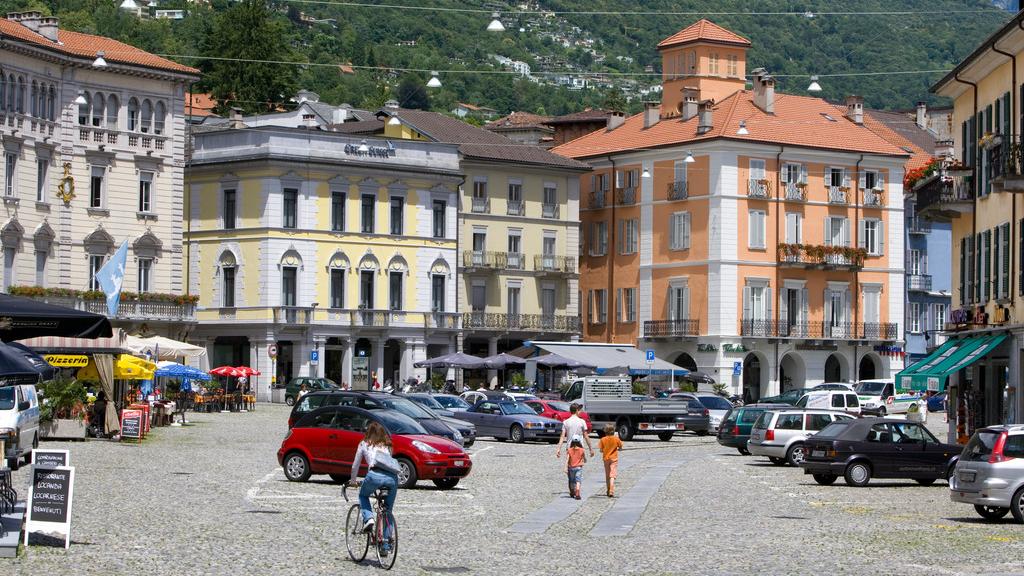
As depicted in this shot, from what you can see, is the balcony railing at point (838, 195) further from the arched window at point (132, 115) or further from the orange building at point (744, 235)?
the arched window at point (132, 115)

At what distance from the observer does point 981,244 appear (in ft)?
155

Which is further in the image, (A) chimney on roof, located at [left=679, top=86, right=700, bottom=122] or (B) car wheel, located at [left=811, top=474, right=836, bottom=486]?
(A) chimney on roof, located at [left=679, top=86, right=700, bottom=122]

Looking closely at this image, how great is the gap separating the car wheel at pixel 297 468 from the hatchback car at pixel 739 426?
17770mm

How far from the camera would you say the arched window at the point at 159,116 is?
261 ft

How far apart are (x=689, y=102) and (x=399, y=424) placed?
6150 cm

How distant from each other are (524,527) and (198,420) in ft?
128

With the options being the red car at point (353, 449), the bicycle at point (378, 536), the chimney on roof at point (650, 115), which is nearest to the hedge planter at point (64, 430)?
the red car at point (353, 449)

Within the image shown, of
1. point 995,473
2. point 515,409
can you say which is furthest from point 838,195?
point 995,473

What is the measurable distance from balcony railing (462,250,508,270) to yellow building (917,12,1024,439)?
133ft

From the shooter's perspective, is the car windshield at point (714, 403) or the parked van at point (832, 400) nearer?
the car windshield at point (714, 403)

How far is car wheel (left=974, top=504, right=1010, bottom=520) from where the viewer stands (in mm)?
28656

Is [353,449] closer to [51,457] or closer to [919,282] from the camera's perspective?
[51,457]

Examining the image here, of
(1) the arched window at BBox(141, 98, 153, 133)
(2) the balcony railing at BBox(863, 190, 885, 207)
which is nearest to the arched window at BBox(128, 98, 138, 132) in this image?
(1) the arched window at BBox(141, 98, 153, 133)

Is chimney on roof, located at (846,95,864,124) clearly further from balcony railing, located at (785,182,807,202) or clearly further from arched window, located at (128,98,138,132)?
arched window, located at (128,98,138,132)
